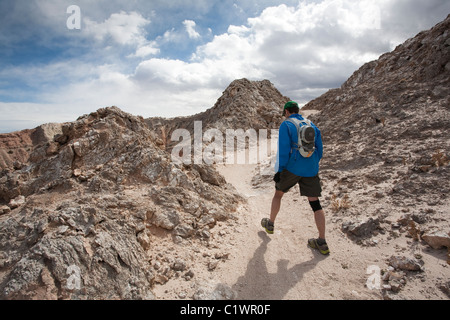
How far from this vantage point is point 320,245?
11.2 ft

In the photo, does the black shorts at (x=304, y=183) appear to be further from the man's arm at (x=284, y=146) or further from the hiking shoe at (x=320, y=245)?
the hiking shoe at (x=320, y=245)

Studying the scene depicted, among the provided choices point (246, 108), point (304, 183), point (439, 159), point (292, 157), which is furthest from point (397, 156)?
point (246, 108)

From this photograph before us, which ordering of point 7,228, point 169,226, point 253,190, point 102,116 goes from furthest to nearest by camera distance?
point 253,190, point 102,116, point 169,226, point 7,228

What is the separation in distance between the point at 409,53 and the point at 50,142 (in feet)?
48.4

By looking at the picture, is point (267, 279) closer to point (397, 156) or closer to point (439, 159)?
point (439, 159)

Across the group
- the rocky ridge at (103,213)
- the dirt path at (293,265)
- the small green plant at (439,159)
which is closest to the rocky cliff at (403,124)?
the small green plant at (439,159)

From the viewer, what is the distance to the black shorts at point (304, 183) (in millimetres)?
3360

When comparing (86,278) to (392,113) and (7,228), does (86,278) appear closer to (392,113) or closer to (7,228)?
(7,228)

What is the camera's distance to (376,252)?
3287 mm

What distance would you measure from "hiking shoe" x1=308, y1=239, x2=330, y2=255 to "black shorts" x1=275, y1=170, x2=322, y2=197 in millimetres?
699

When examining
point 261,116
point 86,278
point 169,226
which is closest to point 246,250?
point 169,226

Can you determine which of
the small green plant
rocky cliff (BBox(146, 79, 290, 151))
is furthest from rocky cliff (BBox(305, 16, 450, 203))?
rocky cliff (BBox(146, 79, 290, 151))

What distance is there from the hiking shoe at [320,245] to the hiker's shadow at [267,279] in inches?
4.6

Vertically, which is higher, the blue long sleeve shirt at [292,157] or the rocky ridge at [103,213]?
the blue long sleeve shirt at [292,157]
